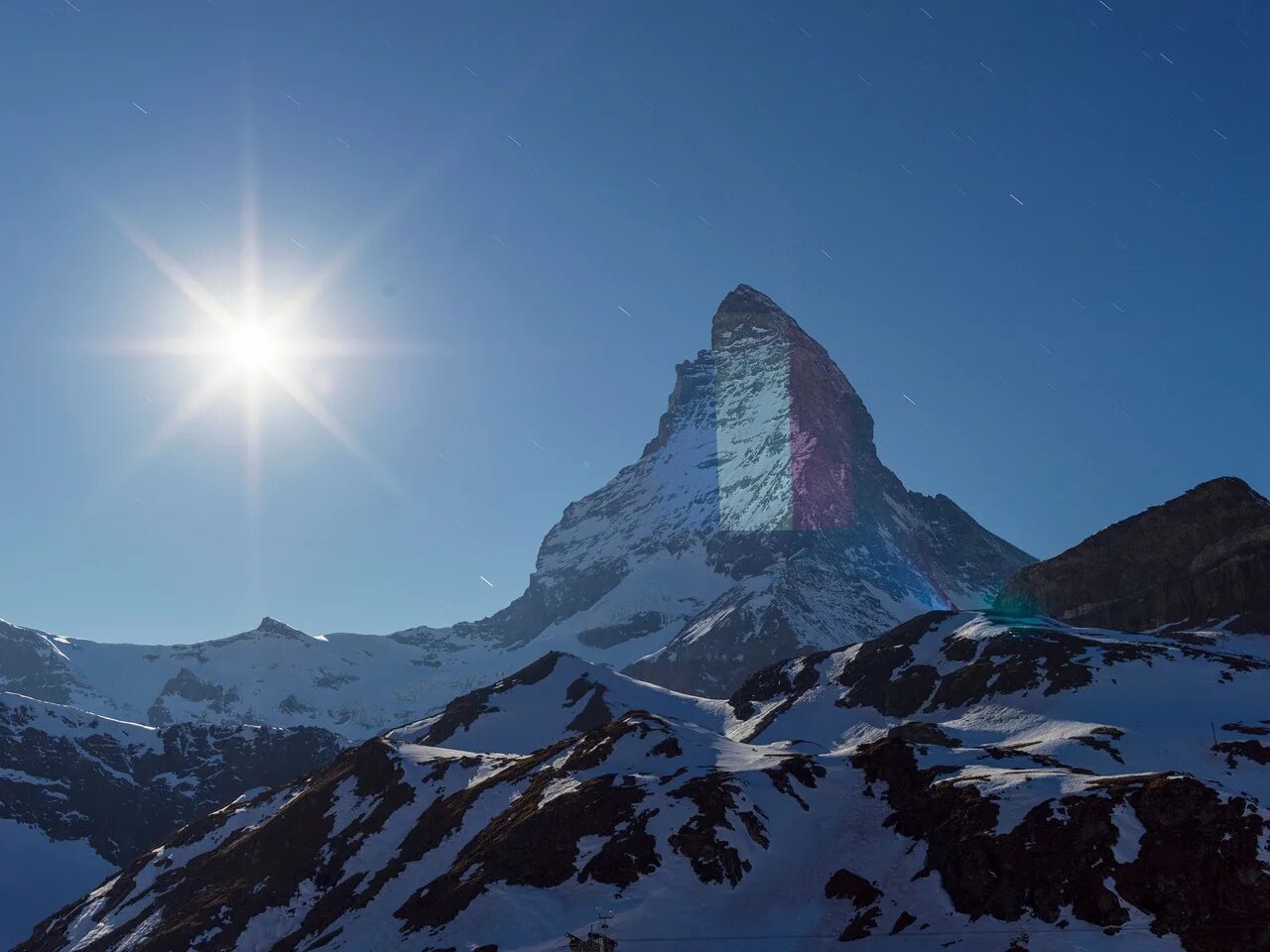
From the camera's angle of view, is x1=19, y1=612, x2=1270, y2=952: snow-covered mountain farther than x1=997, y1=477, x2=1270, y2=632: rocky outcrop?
No

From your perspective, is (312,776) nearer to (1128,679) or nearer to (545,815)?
(545,815)

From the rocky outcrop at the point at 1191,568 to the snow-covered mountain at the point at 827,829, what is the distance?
26.4m

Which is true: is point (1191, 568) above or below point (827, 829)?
above

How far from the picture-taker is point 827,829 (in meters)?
72.9

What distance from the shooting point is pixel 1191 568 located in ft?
598

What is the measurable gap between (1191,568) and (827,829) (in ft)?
460

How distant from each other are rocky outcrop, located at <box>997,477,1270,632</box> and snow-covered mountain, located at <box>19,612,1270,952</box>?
86.8 feet

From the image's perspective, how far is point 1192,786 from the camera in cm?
5706

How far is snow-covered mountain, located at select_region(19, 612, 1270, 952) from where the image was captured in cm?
5494

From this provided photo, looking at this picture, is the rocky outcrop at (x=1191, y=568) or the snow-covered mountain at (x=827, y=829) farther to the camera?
the rocky outcrop at (x=1191, y=568)

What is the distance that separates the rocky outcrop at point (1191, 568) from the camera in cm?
16662

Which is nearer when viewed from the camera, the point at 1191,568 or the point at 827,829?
the point at 827,829

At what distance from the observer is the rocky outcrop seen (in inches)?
6560

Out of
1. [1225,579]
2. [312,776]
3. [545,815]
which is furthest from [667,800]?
[1225,579]
